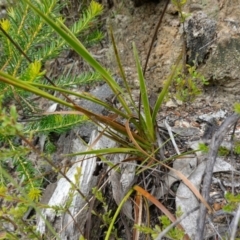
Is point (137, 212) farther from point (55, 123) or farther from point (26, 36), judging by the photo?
point (26, 36)

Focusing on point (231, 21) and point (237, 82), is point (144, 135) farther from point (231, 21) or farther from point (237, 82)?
point (231, 21)

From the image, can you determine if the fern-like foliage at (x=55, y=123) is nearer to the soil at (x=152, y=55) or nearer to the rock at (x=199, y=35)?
the soil at (x=152, y=55)

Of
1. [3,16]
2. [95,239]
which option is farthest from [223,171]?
[3,16]

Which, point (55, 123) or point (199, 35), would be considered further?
point (199, 35)

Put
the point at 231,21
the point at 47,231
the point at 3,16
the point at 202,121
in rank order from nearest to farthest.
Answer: the point at 47,231
the point at 202,121
the point at 231,21
the point at 3,16

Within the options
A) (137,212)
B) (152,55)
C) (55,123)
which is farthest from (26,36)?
(137,212)

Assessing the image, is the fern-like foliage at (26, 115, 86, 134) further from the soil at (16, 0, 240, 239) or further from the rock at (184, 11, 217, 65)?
the rock at (184, 11, 217, 65)

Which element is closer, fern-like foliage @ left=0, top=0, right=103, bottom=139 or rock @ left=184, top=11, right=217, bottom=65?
fern-like foliage @ left=0, top=0, right=103, bottom=139

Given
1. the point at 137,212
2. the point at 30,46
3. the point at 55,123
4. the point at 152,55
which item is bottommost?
the point at 137,212

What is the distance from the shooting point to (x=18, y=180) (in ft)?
5.51

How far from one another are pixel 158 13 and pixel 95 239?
1072 millimetres

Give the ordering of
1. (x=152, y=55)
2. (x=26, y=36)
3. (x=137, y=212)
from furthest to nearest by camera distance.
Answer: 1. (x=152, y=55)
2. (x=26, y=36)
3. (x=137, y=212)

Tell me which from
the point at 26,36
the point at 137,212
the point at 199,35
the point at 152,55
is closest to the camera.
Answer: the point at 137,212

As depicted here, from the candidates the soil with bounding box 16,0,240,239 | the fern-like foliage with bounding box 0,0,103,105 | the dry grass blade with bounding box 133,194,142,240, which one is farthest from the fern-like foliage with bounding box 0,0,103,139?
the dry grass blade with bounding box 133,194,142,240
